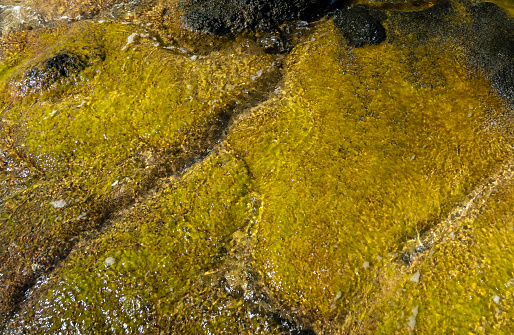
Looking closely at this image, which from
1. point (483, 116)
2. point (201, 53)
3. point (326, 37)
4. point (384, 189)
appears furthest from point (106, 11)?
point (483, 116)

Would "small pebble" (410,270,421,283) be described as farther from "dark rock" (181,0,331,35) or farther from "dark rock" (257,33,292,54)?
"dark rock" (181,0,331,35)

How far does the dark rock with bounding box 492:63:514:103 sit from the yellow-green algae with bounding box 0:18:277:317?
3998 mm

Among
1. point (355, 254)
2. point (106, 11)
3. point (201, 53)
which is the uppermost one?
point (106, 11)

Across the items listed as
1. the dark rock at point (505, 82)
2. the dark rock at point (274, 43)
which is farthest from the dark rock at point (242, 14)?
the dark rock at point (505, 82)

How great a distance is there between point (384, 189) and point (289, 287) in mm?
1934

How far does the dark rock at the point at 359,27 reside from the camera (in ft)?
Answer: 21.6

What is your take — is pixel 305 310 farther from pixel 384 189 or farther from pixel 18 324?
pixel 18 324

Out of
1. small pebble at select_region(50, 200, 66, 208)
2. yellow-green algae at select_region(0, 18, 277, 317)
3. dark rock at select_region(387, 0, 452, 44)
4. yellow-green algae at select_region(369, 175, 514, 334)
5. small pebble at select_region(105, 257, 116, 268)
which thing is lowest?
yellow-green algae at select_region(369, 175, 514, 334)

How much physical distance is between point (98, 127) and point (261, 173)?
295cm

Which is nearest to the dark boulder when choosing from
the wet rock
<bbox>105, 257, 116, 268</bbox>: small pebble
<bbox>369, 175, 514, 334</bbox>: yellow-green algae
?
the wet rock

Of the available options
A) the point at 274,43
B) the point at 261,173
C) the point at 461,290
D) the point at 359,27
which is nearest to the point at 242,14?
the point at 274,43

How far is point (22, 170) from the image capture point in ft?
18.2

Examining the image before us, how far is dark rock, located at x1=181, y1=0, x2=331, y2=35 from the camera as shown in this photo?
711 centimetres

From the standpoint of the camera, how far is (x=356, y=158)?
5.08 m
